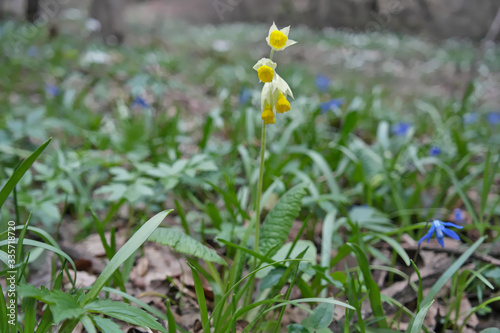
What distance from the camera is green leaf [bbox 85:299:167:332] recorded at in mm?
710

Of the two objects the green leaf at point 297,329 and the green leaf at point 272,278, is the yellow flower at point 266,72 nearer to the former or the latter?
the green leaf at point 272,278

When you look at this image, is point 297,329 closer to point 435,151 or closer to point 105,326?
point 105,326

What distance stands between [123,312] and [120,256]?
120 mm

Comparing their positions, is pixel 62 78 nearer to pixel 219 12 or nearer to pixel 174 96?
pixel 174 96

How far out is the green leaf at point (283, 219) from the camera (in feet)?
3.51

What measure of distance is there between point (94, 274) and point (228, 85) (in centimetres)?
306

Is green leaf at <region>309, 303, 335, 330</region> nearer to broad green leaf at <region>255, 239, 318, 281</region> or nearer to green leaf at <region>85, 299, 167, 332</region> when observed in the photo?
broad green leaf at <region>255, 239, 318, 281</region>

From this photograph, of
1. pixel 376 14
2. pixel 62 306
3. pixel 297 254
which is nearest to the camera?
pixel 62 306

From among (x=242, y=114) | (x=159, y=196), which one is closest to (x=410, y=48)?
(x=242, y=114)

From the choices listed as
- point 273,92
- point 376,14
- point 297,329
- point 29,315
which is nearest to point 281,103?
point 273,92

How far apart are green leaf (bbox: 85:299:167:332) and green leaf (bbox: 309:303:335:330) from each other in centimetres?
41

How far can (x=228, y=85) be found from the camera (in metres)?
4.02

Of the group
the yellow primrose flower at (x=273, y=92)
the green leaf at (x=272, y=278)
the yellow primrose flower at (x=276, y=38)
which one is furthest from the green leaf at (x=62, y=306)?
the yellow primrose flower at (x=276, y=38)

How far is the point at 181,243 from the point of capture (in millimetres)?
984
